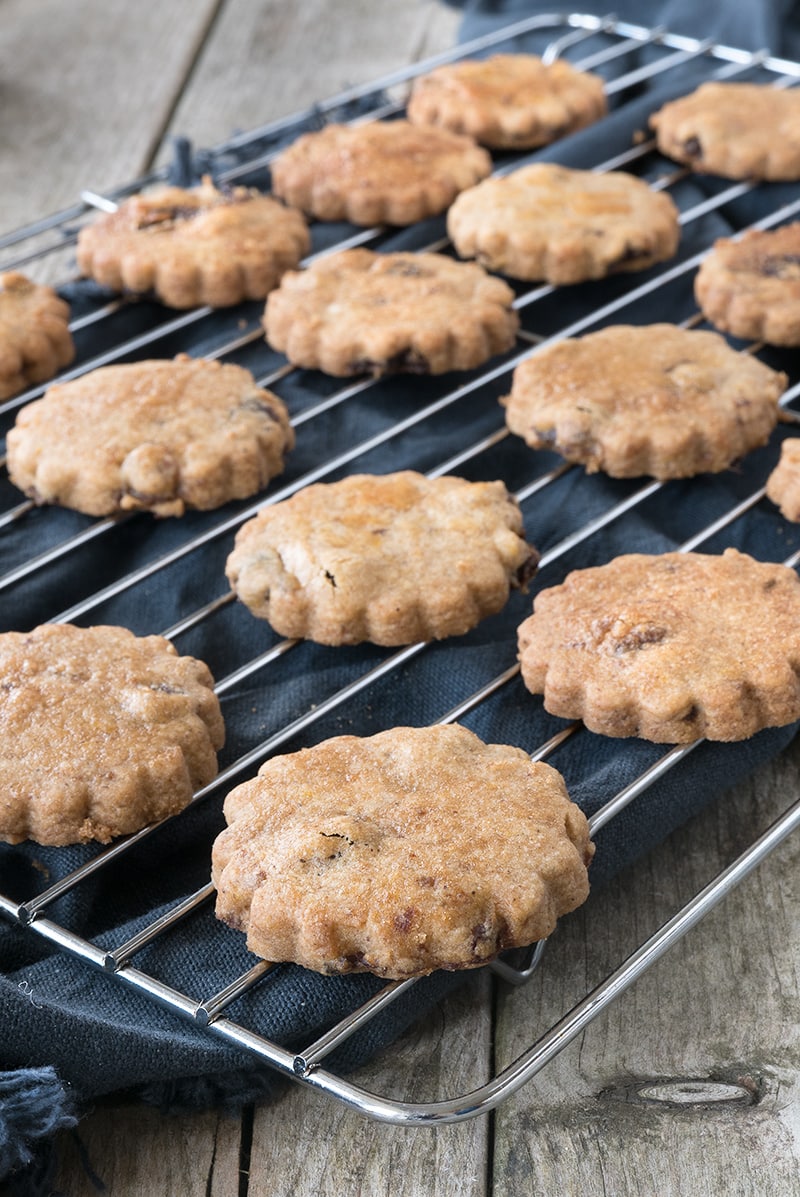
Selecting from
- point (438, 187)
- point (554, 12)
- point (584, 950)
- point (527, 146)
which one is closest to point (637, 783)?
point (584, 950)

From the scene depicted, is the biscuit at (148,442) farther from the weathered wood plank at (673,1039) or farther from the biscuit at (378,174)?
the weathered wood plank at (673,1039)

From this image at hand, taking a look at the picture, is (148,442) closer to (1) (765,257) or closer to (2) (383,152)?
(2) (383,152)

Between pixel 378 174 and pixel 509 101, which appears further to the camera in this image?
pixel 509 101

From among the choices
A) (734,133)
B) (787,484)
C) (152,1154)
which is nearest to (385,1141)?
(152,1154)

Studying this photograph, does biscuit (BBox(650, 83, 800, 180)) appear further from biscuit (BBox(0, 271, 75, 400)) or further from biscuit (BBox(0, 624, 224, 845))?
biscuit (BBox(0, 624, 224, 845))

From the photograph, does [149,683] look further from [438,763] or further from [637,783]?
[637,783]
